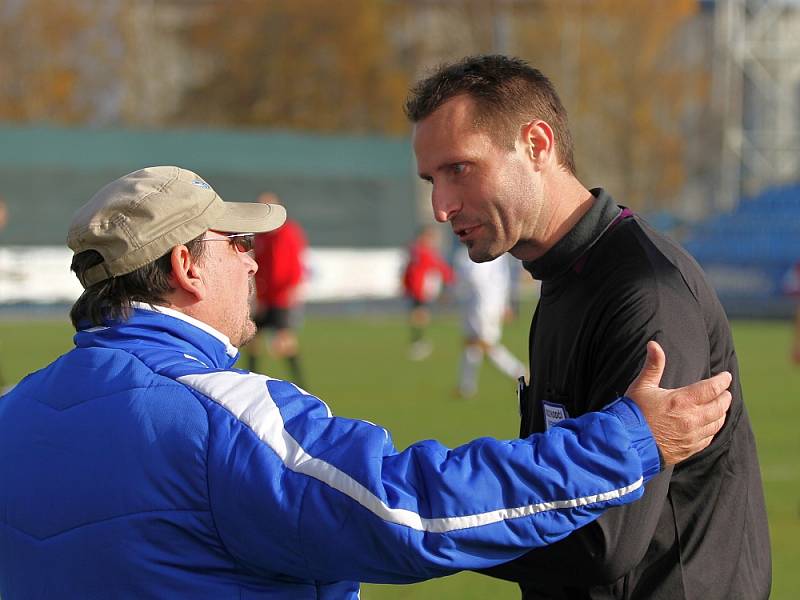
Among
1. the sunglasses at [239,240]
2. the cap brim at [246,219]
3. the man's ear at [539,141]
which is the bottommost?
the sunglasses at [239,240]

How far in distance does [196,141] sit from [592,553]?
3207 centimetres

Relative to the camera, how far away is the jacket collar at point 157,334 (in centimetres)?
244

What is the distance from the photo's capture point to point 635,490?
7.34ft

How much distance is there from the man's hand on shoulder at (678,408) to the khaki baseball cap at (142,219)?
92 cm

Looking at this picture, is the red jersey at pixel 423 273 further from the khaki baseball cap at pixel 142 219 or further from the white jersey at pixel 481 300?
the khaki baseball cap at pixel 142 219

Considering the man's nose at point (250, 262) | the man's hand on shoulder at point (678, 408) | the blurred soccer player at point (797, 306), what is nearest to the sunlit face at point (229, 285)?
the man's nose at point (250, 262)

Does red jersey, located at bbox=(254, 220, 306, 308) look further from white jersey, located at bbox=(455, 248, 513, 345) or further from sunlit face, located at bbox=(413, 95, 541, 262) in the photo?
sunlit face, located at bbox=(413, 95, 541, 262)

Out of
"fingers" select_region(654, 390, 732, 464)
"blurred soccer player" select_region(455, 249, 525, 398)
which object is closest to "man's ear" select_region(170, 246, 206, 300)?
"fingers" select_region(654, 390, 732, 464)

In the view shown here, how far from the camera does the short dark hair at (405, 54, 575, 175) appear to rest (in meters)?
2.92

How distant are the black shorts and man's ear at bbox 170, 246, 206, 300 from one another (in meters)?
12.8

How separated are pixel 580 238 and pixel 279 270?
1248 cm

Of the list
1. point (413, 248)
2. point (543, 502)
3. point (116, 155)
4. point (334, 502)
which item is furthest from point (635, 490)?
point (116, 155)

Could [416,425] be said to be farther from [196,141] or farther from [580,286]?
[196,141]

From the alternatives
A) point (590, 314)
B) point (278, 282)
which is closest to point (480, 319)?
point (278, 282)
